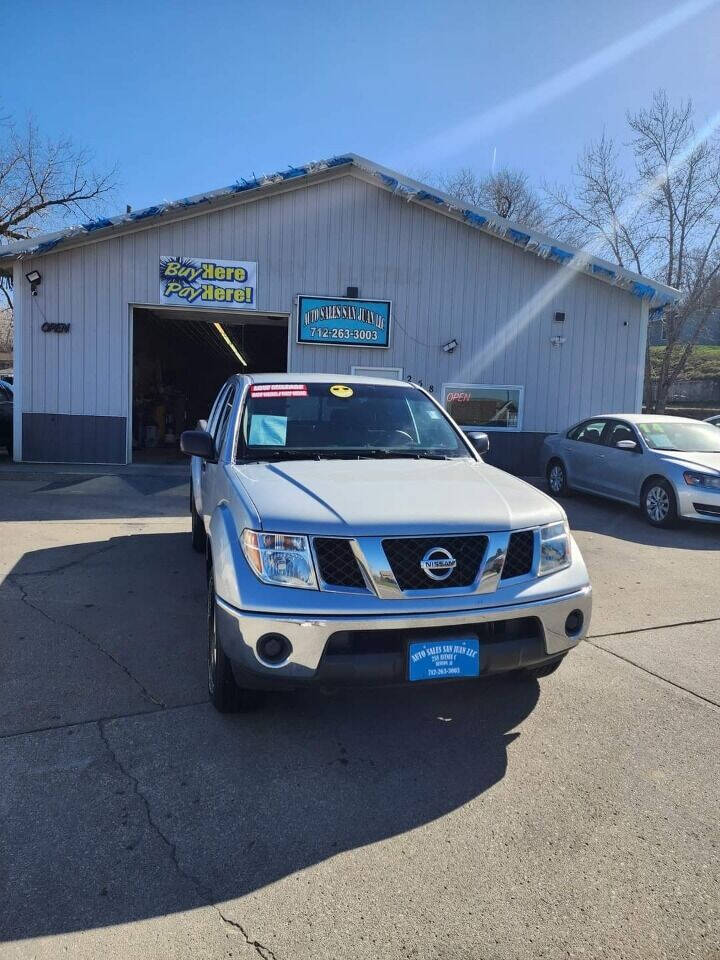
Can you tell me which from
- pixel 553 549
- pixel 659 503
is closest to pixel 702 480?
pixel 659 503

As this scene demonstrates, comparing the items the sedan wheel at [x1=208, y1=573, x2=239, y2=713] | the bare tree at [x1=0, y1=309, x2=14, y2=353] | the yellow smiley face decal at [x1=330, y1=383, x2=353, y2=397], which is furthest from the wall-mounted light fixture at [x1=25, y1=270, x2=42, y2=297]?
the bare tree at [x1=0, y1=309, x2=14, y2=353]

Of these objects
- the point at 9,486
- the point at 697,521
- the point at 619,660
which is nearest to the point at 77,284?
the point at 9,486

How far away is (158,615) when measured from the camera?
16.8 feet

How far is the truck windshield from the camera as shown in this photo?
175 inches

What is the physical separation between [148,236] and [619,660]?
1203 centimetres

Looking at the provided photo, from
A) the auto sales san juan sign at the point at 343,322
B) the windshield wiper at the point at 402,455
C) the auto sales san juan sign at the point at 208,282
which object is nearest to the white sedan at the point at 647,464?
the auto sales san juan sign at the point at 343,322

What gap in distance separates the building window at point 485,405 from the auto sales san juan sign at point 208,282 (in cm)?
451

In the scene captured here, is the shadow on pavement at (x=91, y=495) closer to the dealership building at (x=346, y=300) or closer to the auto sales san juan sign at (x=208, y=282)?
the dealership building at (x=346, y=300)

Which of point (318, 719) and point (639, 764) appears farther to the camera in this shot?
point (318, 719)

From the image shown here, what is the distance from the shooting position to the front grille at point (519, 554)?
3269 millimetres

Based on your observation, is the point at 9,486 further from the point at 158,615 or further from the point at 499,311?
the point at 499,311

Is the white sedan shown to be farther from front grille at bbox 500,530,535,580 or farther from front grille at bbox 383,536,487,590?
front grille at bbox 383,536,487,590

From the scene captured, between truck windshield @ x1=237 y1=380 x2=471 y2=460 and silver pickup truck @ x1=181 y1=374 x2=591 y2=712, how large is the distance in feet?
1.92

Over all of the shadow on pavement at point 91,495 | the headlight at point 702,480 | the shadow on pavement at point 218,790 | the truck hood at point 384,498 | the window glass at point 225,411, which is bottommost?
the shadow on pavement at point 218,790
